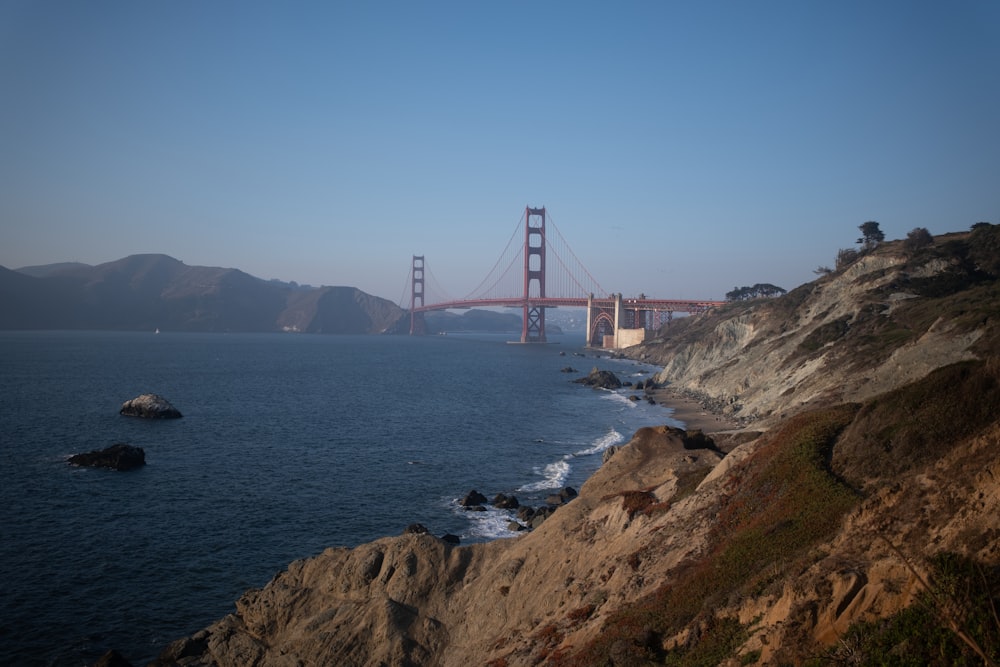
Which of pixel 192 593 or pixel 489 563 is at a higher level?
pixel 489 563

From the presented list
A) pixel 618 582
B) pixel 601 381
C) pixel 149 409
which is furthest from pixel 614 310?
pixel 618 582

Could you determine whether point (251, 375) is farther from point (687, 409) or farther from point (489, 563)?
point (489, 563)

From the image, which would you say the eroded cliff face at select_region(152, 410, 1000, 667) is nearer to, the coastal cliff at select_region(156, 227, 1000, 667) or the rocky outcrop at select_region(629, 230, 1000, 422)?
the coastal cliff at select_region(156, 227, 1000, 667)

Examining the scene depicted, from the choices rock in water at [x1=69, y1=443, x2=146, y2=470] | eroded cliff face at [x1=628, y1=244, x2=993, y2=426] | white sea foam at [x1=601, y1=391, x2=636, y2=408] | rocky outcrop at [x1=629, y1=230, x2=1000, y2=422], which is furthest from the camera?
white sea foam at [x1=601, y1=391, x2=636, y2=408]

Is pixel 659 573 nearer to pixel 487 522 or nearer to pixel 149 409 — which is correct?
pixel 487 522

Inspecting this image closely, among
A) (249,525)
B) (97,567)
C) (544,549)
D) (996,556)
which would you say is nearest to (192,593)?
(97,567)

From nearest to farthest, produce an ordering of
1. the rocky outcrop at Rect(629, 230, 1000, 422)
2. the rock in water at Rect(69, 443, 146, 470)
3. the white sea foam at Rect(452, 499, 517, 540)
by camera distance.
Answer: the white sea foam at Rect(452, 499, 517, 540) → the rocky outcrop at Rect(629, 230, 1000, 422) → the rock in water at Rect(69, 443, 146, 470)

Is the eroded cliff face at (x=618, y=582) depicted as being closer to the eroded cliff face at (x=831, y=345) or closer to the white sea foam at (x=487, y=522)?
the white sea foam at (x=487, y=522)

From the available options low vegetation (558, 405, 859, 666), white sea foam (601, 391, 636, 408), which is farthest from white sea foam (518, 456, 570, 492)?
white sea foam (601, 391, 636, 408)
